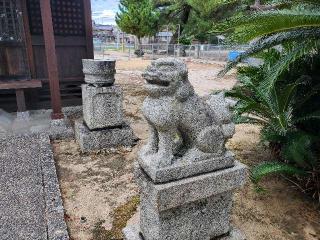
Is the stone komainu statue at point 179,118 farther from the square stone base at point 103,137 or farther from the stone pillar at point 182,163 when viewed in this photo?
the square stone base at point 103,137

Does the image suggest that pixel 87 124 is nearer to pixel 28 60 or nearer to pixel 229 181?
pixel 28 60

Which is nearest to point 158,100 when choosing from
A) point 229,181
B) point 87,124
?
point 229,181

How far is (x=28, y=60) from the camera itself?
22.9ft

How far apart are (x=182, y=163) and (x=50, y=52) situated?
4351 millimetres

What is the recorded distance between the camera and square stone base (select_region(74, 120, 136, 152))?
205 inches

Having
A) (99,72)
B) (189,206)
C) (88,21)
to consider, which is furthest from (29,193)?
(88,21)

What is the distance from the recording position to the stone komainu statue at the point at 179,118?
7.70 ft

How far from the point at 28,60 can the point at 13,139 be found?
2174 mm

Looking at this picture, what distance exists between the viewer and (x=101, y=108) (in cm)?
518

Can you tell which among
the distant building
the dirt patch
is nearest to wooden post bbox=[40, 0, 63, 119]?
the dirt patch

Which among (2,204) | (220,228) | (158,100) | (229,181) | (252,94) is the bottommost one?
(2,204)

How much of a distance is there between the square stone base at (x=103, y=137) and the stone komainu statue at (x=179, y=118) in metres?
2.77

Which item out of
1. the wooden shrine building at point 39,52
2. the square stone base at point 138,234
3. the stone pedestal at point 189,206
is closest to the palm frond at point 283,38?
the stone pedestal at point 189,206

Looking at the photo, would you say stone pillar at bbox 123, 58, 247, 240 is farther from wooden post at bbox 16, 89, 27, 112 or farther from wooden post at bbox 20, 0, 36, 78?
wooden post at bbox 20, 0, 36, 78
